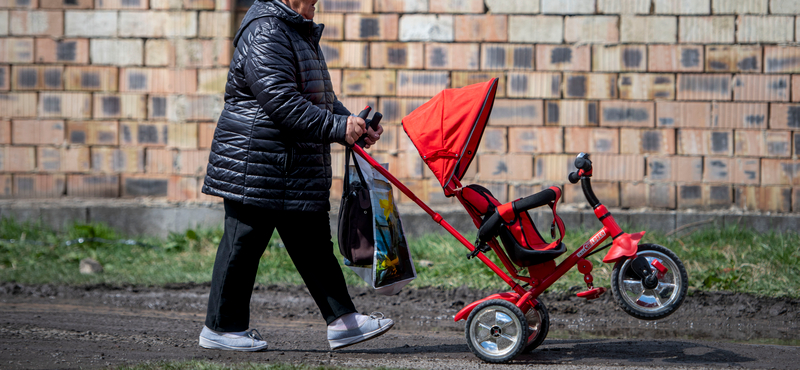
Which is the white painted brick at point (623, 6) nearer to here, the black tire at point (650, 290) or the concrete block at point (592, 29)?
the concrete block at point (592, 29)

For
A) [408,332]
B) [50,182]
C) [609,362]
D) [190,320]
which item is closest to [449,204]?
[408,332]

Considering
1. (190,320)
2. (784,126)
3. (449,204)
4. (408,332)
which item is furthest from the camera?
(449,204)

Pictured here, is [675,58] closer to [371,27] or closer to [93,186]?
[371,27]

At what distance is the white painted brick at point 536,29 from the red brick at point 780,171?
80.7 inches

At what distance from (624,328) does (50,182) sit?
17.3ft

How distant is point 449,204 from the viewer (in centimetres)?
610

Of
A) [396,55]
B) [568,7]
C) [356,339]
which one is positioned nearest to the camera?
[356,339]

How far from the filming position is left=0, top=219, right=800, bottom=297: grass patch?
4.65 meters

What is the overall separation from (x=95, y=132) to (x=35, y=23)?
1.15m

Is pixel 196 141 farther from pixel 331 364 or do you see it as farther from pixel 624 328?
pixel 624 328

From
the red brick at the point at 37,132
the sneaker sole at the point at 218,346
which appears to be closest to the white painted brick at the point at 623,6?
the sneaker sole at the point at 218,346

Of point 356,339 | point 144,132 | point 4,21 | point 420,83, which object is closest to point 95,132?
point 144,132

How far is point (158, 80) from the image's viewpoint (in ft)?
20.5

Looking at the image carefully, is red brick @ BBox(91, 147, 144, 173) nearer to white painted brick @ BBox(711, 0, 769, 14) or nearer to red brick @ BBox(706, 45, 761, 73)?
red brick @ BBox(706, 45, 761, 73)
